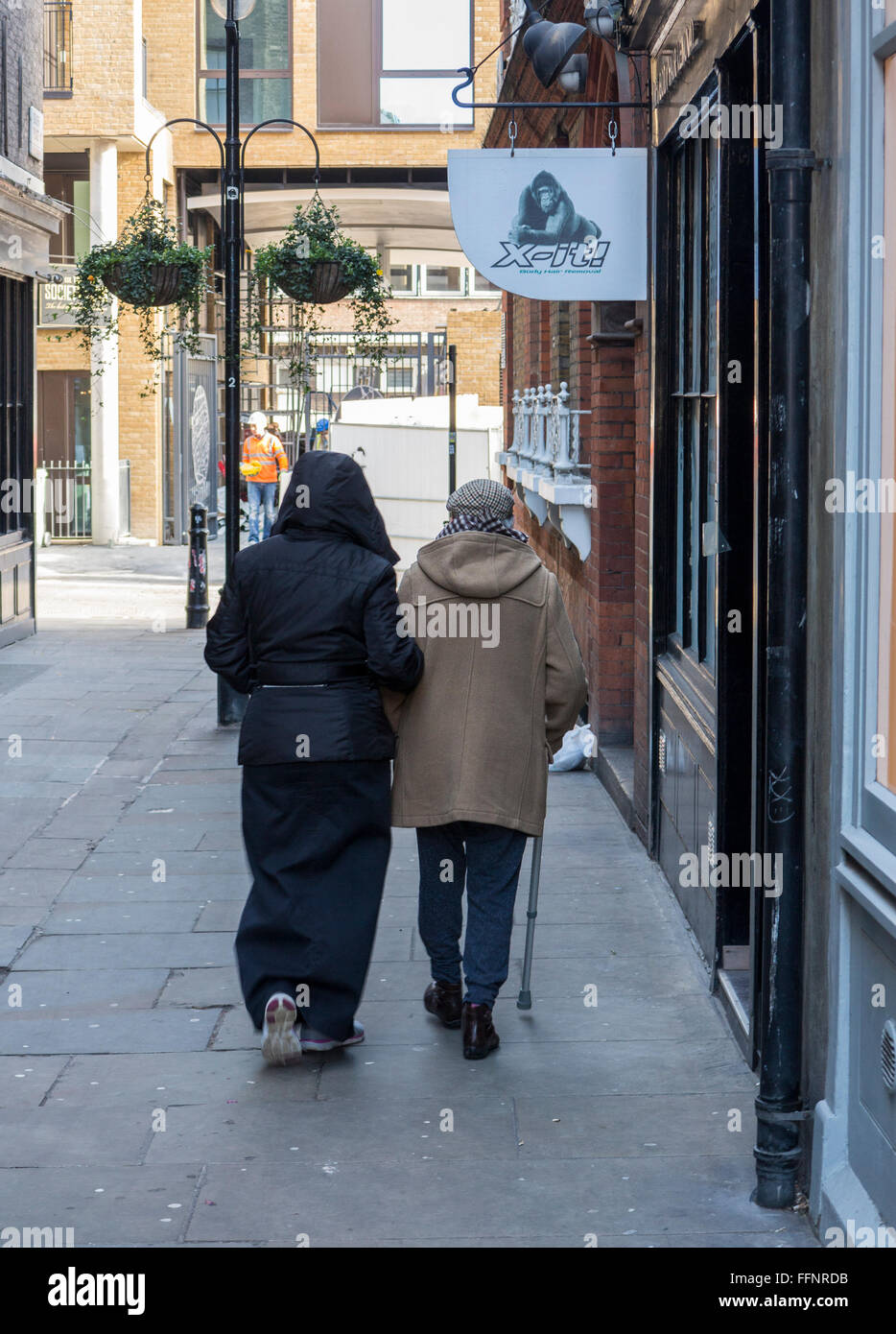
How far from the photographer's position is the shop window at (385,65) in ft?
96.1

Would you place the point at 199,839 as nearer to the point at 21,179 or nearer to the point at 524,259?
the point at 524,259

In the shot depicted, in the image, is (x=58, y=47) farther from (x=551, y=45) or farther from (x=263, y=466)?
(x=551, y=45)

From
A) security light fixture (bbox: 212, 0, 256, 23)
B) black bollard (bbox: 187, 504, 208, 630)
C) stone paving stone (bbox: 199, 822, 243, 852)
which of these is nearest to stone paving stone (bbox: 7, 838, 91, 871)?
stone paving stone (bbox: 199, 822, 243, 852)

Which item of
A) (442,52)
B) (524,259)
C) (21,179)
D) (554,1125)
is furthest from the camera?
(442,52)

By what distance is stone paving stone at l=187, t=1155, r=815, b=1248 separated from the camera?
4.11m

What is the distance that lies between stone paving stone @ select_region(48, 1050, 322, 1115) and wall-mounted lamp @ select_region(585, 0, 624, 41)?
5.04 meters

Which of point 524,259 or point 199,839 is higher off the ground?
point 524,259

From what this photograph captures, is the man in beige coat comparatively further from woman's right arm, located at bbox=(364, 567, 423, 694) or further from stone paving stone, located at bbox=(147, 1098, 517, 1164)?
stone paving stone, located at bbox=(147, 1098, 517, 1164)

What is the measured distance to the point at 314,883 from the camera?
210 inches

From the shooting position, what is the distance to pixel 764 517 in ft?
15.8

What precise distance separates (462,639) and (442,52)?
2635cm

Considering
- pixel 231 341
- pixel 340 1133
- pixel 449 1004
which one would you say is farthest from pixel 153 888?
pixel 231 341

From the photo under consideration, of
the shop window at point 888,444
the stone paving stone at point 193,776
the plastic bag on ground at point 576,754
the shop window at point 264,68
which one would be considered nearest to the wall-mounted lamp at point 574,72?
the plastic bag on ground at point 576,754
